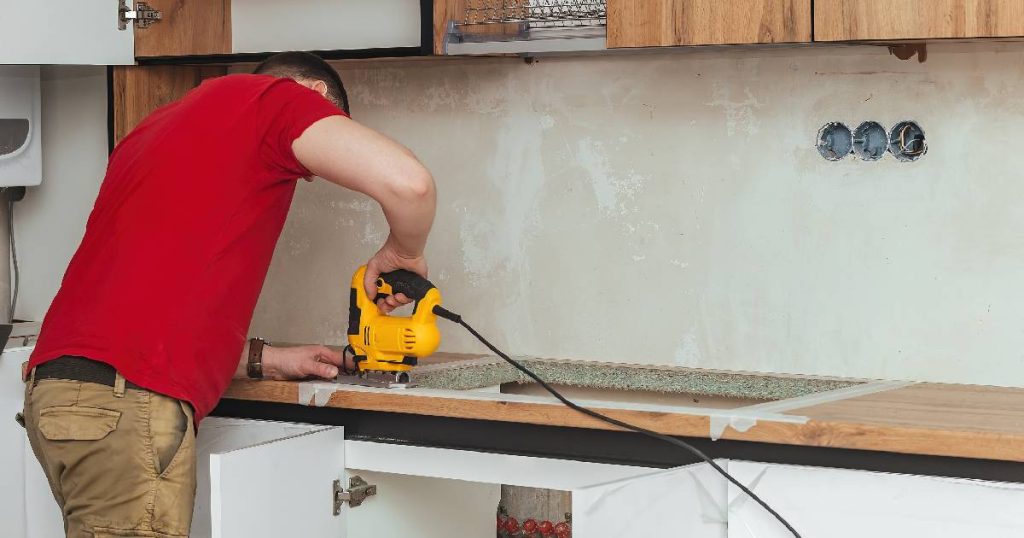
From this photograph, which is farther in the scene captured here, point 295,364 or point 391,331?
point 295,364

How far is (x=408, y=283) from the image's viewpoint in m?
2.20

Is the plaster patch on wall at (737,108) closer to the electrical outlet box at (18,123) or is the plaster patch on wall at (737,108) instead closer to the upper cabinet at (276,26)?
the upper cabinet at (276,26)

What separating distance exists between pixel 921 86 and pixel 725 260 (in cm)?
57

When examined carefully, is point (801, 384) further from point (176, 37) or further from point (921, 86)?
point (176, 37)

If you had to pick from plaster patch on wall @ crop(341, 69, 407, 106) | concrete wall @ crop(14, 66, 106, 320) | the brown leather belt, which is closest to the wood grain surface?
the brown leather belt

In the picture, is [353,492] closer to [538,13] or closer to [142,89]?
[538,13]

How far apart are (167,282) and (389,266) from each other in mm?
418

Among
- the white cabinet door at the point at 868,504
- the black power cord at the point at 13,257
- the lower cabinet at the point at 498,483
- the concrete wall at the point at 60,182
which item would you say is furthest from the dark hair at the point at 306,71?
the black power cord at the point at 13,257

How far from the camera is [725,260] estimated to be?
9.40 ft

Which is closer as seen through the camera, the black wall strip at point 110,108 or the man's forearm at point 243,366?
the man's forearm at point 243,366

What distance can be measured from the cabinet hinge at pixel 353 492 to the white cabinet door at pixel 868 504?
2.33 ft

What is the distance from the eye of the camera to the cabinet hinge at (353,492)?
2.23 m

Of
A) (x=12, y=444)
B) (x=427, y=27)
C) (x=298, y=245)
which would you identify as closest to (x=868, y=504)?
(x=427, y=27)

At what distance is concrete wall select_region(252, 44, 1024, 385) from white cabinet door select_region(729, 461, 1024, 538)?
96 cm
